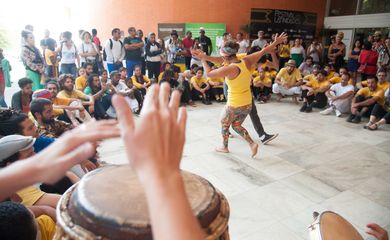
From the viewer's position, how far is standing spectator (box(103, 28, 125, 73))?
6992 mm

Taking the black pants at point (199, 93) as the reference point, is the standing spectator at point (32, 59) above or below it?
above

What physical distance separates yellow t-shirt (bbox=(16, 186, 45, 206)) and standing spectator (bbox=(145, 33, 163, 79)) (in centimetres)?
580

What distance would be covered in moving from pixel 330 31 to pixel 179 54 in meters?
7.53

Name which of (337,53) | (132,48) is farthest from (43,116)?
(337,53)

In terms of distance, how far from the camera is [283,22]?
11.1 meters

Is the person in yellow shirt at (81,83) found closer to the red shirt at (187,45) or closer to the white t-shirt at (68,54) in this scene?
the white t-shirt at (68,54)

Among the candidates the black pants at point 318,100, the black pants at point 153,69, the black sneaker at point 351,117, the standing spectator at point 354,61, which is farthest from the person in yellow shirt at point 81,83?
the standing spectator at point 354,61

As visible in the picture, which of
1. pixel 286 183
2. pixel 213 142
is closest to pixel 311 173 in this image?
pixel 286 183

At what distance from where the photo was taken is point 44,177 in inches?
28.3

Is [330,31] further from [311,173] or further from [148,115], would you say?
[148,115]

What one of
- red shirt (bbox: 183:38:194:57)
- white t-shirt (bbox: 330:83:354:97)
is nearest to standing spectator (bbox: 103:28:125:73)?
red shirt (bbox: 183:38:194:57)

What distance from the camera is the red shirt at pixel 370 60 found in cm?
777

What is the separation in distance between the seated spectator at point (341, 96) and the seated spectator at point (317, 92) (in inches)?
9.4

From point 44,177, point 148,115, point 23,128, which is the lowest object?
point 23,128
